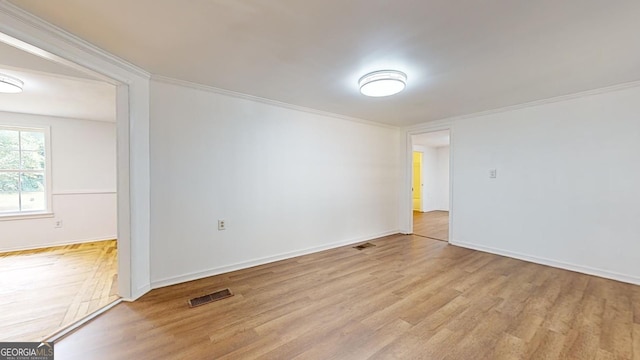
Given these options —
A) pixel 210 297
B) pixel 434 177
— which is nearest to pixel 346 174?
pixel 210 297

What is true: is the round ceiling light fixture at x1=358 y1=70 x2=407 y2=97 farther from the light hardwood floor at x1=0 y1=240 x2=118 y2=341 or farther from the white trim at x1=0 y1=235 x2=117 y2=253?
the white trim at x1=0 y1=235 x2=117 y2=253

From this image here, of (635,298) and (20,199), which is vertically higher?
(20,199)

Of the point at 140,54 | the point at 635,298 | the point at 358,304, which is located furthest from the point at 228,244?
the point at 635,298

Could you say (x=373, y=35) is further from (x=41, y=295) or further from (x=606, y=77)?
(x=41, y=295)

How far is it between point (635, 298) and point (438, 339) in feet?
7.66

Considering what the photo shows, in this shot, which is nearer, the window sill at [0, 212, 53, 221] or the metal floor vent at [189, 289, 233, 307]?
the metal floor vent at [189, 289, 233, 307]

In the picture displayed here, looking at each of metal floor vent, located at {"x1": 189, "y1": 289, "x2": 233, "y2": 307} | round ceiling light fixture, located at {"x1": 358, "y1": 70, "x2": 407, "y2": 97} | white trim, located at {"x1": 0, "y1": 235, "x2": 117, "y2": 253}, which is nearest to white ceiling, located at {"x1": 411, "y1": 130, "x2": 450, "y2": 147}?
round ceiling light fixture, located at {"x1": 358, "y1": 70, "x2": 407, "y2": 97}

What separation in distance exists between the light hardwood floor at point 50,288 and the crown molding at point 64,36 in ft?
7.26

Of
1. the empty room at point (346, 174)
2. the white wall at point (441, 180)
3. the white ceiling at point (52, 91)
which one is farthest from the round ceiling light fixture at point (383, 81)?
the white wall at point (441, 180)

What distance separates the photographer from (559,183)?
3287mm

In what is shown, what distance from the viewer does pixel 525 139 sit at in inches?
140

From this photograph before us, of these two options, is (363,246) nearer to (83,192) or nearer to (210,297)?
(210,297)

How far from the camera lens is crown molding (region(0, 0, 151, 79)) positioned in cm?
152

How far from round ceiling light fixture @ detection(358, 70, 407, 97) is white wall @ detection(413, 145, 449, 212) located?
6.28 m
